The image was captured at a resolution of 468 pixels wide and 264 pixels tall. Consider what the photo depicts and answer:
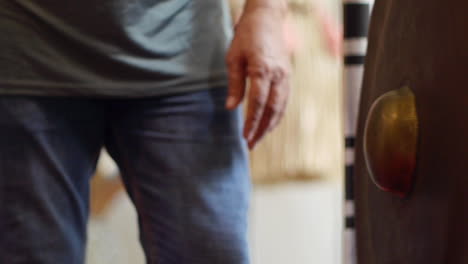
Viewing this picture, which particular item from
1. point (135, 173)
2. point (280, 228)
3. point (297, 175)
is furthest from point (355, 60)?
point (280, 228)

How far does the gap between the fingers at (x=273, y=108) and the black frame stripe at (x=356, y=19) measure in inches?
3.9

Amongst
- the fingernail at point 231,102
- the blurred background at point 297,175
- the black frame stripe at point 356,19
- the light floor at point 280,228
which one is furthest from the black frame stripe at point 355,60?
the light floor at point 280,228

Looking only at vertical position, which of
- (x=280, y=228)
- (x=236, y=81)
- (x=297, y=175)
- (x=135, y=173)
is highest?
(x=236, y=81)

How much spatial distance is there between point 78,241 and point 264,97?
11.4 inches

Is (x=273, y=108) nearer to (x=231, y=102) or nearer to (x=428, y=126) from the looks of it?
(x=231, y=102)

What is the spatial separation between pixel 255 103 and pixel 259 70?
0.13 ft

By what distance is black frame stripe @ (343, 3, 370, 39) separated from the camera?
0.63 m

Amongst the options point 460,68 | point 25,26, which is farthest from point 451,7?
point 25,26

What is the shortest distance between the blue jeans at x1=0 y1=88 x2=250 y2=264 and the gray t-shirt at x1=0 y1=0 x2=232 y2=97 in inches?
0.8

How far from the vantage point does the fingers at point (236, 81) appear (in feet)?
2.15

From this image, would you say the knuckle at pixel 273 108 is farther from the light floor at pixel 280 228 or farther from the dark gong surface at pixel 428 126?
the light floor at pixel 280 228

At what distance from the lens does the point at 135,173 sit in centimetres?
68

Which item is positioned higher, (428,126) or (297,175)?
(428,126)

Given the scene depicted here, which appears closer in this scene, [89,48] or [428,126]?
[428,126]
